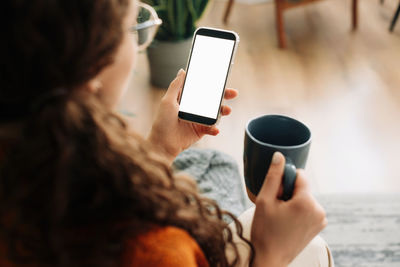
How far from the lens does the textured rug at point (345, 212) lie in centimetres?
122

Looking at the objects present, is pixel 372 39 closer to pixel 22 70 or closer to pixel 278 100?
pixel 278 100

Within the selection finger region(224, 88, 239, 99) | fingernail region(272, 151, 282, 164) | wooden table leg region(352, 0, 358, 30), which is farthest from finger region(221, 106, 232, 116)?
wooden table leg region(352, 0, 358, 30)

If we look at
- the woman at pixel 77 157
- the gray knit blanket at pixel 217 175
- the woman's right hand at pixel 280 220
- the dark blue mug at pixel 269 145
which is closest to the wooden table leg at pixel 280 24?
the gray knit blanket at pixel 217 175

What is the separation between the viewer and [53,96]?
→ 0.39 meters

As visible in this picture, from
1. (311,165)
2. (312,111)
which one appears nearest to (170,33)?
(312,111)

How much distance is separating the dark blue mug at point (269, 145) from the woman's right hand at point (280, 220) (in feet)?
0.07

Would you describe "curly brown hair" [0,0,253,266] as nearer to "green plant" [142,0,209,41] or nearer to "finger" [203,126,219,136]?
"finger" [203,126,219,136]

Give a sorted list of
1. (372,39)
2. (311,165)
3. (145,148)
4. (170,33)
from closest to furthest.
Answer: (145,148)
(311,165)
(170,33)
(372,39)

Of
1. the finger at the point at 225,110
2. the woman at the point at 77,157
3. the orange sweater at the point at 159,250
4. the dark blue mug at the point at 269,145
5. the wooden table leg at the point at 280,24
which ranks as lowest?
the wooden table leg at the point at 280,24

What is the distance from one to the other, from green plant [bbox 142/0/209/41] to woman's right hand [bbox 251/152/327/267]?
124 cm

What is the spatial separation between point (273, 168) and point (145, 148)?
8.3 inches

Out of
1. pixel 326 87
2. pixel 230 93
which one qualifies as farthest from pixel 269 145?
pixel 326 87

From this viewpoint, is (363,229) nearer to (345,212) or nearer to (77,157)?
(345,212)

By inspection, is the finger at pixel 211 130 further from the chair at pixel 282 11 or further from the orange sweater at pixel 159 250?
the chair at pixel 282 11
